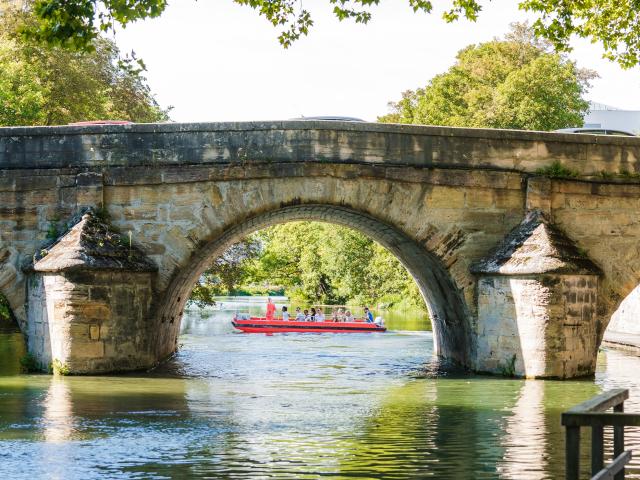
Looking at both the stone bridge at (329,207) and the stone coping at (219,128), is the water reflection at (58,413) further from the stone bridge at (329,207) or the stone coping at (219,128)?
the stone coping at (219,128)

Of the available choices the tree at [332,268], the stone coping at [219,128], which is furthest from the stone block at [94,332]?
the tree at [332,268]

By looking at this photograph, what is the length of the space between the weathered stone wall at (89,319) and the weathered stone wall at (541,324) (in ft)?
16.6

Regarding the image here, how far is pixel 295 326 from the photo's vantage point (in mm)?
29375

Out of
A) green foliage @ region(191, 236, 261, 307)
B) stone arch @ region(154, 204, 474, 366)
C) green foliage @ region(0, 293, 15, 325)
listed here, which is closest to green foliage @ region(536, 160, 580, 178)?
stone arch @ region(154, 204, 474, 366)

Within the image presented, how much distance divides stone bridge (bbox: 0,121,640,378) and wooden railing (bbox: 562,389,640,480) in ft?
27.9

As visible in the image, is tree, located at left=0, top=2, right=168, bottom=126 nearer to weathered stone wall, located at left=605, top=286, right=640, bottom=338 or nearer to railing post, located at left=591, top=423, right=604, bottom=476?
weathered stone wall, located at left=605, top=286, right=640, bottom=338

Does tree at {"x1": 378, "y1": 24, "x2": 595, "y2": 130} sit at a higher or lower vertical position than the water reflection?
higher

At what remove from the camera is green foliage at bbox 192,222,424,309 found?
46.1 m

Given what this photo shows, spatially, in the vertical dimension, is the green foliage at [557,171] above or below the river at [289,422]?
above

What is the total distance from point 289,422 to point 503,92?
26.5 metres

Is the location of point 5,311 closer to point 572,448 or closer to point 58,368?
point 58,368

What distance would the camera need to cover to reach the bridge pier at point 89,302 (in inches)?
566

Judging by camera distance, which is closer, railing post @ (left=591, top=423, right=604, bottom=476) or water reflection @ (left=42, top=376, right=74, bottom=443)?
railing post @ (left=591, top=423, right=604, bottom=476)

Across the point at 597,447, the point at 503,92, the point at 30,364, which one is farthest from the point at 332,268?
the point at 597,447
